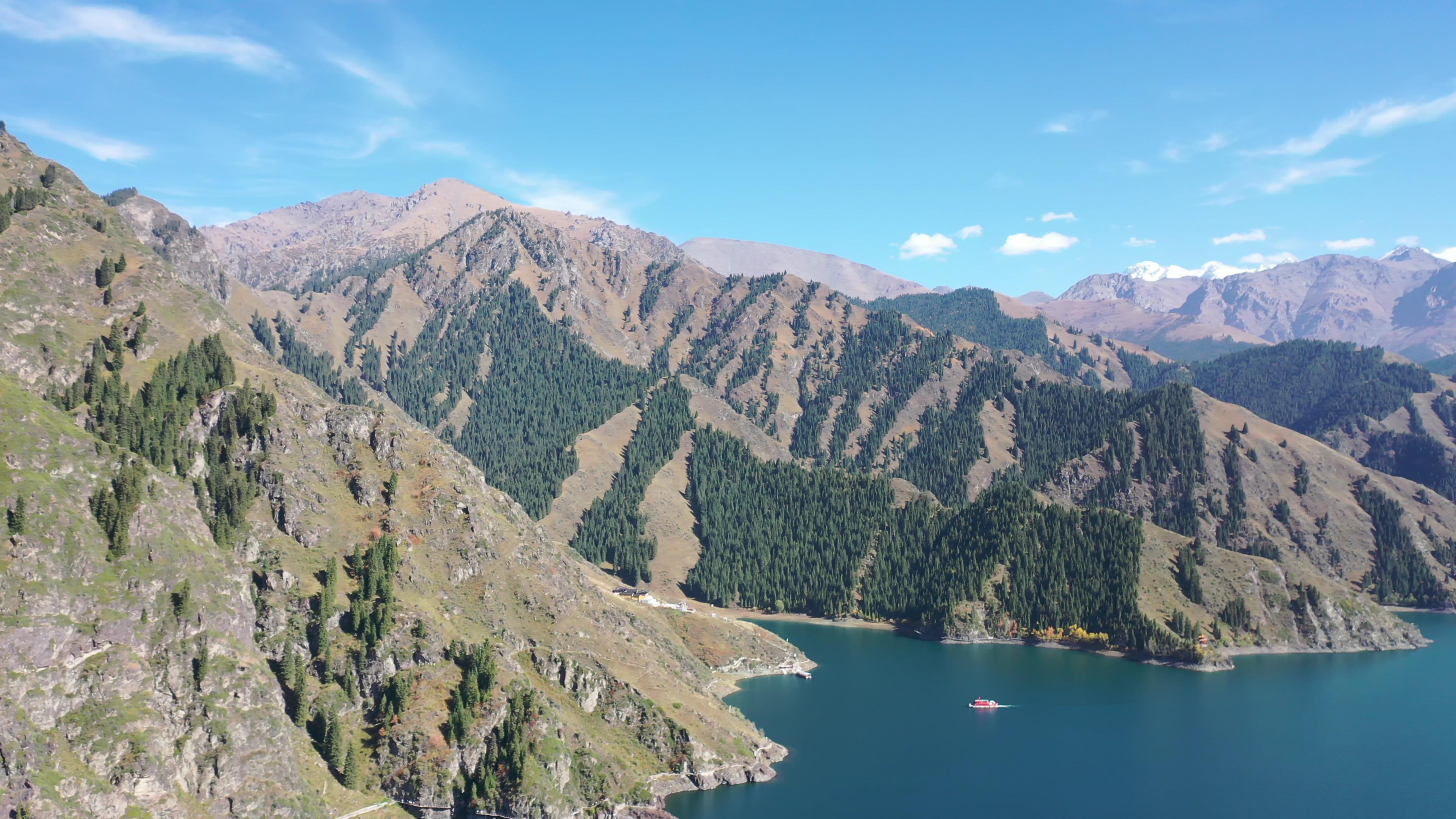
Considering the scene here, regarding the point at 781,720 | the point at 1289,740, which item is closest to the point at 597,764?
the point at 781,720

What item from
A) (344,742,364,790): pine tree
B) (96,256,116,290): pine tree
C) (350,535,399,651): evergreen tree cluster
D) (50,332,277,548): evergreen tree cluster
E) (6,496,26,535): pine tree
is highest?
(96,256,116,290): pine tree

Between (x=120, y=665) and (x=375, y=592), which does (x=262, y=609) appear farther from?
Answer: (x=120, y=665)

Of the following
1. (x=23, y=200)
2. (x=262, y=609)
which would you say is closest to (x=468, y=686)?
(x=262, y=609)

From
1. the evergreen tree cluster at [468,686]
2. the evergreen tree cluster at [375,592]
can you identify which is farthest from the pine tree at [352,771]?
the evergreen tree cluster at [375,592]

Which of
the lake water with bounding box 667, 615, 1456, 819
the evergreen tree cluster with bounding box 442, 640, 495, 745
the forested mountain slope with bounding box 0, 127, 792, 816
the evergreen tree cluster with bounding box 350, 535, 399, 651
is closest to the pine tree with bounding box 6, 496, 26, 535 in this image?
the forested mountain slope with bounding box 0, 127, 792, 816

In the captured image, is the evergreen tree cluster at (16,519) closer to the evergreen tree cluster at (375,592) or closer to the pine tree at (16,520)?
the pine tree at (16,520)

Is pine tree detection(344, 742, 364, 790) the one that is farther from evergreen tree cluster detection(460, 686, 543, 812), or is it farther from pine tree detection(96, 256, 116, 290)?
pine tree detection(96, 256, 116, 290)

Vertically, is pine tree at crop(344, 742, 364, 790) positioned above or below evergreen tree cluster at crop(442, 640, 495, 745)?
below
